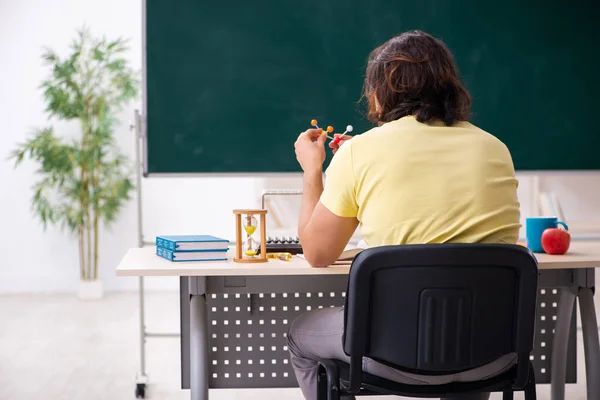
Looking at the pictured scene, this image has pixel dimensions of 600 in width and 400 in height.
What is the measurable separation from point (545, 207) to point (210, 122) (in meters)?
2.09

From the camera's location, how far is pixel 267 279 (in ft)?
7.11

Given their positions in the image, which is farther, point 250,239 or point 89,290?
point 89,290

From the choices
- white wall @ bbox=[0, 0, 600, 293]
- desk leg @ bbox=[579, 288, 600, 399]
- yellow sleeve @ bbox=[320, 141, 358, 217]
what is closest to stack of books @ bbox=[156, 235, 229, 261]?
yellow sleeve @ bbox=[320, 141, 358, 217]

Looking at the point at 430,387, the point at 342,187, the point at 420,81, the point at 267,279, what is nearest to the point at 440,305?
the point at 430,387

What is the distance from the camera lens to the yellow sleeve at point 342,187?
171 centimetres

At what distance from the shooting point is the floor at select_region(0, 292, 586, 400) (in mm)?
3223

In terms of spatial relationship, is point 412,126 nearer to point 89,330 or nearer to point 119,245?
point 89,330

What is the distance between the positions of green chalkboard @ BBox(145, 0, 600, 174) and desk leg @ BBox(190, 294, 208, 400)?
1.07 m

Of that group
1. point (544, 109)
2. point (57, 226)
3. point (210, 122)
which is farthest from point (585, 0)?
point (57, 226)

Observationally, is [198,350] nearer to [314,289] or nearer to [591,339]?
[314,289]

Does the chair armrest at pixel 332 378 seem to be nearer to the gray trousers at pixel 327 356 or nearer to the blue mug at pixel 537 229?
the gray trousers at pixel 327 356

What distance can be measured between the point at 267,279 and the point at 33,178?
13.2 ft

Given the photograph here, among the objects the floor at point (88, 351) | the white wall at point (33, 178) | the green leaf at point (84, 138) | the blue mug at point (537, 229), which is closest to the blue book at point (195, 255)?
the blue mug at point (537, 229)

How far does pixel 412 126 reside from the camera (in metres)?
1.72
